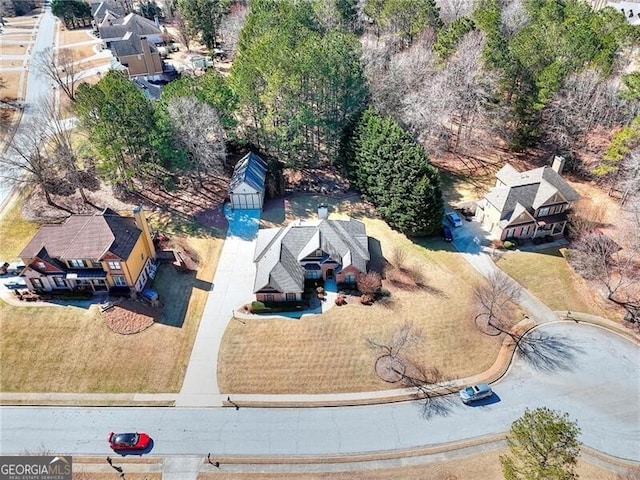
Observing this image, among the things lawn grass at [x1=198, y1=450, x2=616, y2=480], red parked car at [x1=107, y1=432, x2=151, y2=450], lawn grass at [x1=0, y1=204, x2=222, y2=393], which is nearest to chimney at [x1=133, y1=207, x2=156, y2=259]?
lawn grass at [x1=0, y1=204, x2=222, y2=393]

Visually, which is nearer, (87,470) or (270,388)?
(87,470)

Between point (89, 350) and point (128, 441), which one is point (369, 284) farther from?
point (89, 350)

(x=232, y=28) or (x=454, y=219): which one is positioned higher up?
(x=232, y=28)

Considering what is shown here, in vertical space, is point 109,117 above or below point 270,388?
above

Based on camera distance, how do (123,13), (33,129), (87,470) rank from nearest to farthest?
(87,470) < (33,129) < (123,13)

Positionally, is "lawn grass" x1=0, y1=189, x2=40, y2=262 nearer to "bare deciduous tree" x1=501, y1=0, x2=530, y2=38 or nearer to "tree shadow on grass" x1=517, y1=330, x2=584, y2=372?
"tree shadow on grass" x1=517, y1=330, x2=584, y2=372

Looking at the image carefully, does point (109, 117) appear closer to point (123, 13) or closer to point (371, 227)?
point (371, 227)

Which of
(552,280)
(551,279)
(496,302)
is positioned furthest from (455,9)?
(496,302)

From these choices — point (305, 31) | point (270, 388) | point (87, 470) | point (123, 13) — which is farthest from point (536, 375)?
point (123, 13)
